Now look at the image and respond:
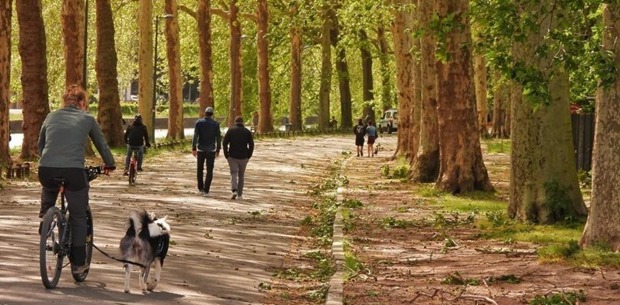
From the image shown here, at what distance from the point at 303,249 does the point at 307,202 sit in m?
11.3

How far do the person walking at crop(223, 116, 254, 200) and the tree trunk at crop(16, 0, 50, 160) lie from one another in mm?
12799

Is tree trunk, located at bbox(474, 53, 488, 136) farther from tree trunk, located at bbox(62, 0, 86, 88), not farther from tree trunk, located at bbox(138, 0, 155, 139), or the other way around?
tree trunk, located at bbox(62, 0, 86, 88)

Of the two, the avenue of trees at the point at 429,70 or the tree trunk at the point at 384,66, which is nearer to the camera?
the avenue of trees at the point at 429,70

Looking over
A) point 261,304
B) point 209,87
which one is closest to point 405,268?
point 261,304

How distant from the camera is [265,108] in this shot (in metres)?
89.0

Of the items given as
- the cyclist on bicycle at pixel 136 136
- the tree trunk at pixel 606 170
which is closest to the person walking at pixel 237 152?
the cyclist on bicycle at pixel 136 136

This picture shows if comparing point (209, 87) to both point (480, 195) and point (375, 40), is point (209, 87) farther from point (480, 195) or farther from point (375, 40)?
point (480, 195)

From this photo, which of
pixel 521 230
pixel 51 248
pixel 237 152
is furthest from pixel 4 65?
pixel 51 248

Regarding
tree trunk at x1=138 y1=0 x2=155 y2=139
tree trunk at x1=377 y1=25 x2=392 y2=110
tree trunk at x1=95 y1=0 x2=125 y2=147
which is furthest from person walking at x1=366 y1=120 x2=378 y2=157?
tree trunk at x1=377 y1=25 x2=392 y2=110

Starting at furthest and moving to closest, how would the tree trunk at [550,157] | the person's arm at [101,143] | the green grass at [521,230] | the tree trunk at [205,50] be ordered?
the tree trunk at [205,50]
the tree trunk at [550,157]
the green grass at [521,230]
the person's arm at [101,143]

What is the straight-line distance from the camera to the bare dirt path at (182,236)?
1410 cm

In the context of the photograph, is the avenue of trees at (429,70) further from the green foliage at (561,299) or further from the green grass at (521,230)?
the green foliage at (561,299)

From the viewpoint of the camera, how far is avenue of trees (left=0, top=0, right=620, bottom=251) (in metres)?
17.5

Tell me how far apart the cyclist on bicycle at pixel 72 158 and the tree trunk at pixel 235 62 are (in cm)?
6527
